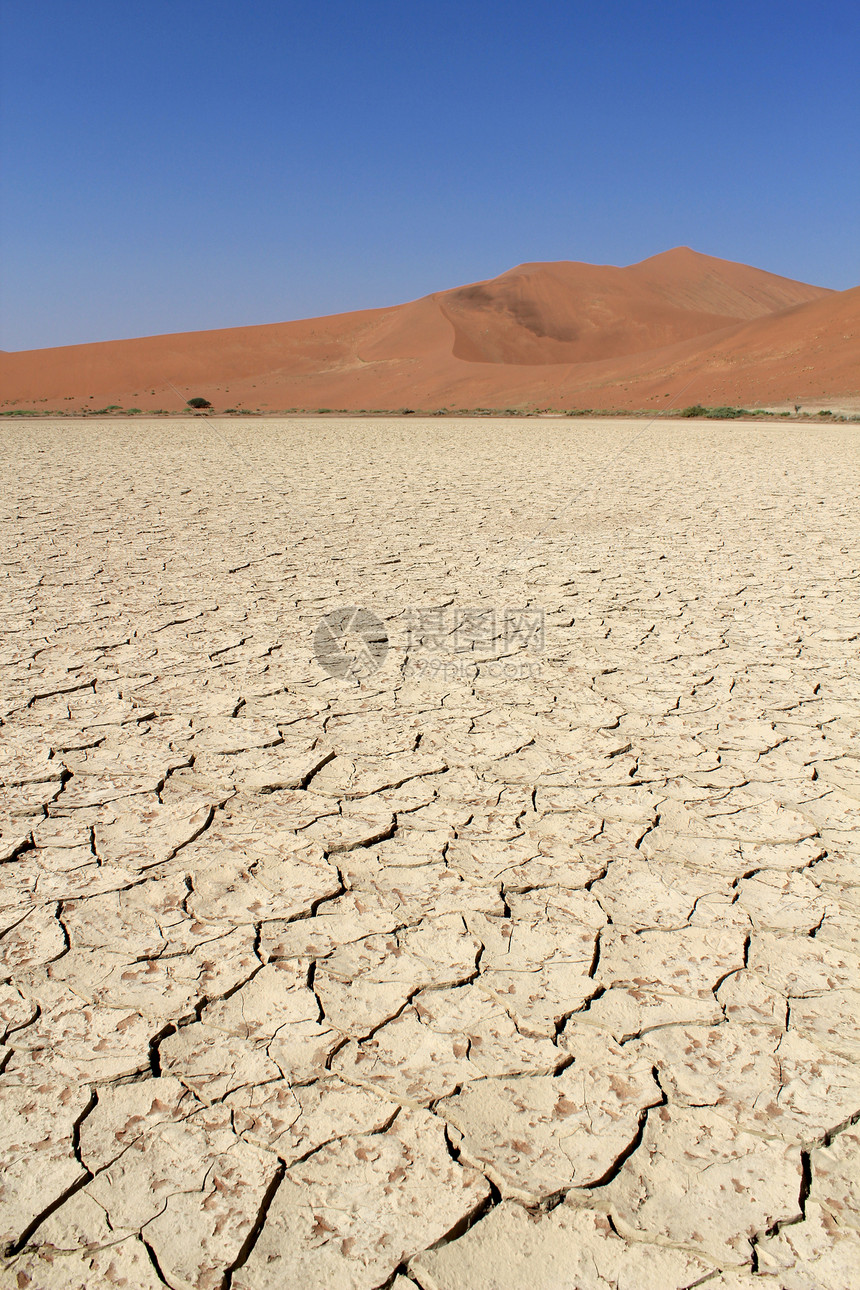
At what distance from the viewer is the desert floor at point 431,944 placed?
1.15 metres

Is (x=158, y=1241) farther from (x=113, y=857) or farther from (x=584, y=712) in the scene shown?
(x=584, y=712)

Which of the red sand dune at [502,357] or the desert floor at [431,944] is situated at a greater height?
the red sand dune at [502,357]

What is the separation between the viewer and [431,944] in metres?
1.71

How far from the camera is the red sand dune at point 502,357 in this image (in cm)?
2492

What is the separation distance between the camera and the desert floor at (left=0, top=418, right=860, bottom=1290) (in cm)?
115

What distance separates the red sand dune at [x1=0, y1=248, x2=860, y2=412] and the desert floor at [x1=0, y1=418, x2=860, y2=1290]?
2006cm

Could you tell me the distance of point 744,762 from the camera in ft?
8.23

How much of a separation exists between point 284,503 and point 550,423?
11.8m

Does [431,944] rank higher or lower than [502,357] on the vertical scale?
lower

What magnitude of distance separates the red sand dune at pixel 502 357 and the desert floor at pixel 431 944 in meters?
20.1

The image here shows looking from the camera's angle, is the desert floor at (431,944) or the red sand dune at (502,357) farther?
the red sand dune at (502,357)

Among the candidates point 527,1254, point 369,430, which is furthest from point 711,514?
point 369,430

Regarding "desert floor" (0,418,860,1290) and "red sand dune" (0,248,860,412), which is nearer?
"desert floor" (0,418,860,1290)

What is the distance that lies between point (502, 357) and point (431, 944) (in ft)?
147
